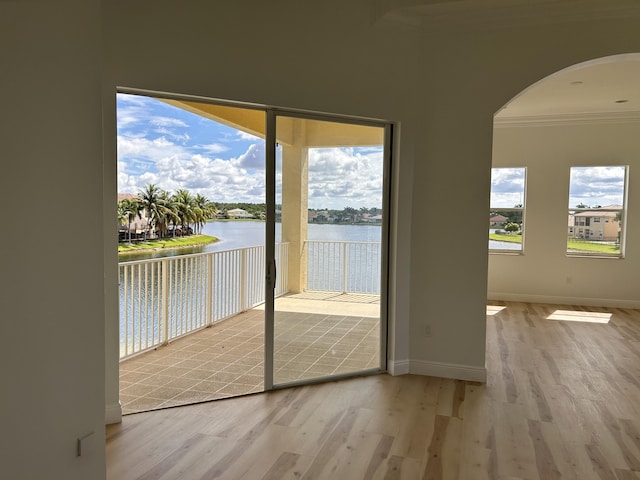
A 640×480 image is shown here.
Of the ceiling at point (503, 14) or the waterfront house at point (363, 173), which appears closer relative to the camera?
the waterfront house at point (363, 173)

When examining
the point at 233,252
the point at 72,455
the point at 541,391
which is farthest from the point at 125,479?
the point at 233,252

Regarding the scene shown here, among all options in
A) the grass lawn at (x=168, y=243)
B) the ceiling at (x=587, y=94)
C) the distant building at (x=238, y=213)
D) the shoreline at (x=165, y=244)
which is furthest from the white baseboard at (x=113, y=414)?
the ceiling at (x=587, y=94)

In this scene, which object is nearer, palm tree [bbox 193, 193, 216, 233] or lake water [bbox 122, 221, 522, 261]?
lake water [bbox 122, 221, 522, 261]

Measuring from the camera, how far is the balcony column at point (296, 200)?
146 inches

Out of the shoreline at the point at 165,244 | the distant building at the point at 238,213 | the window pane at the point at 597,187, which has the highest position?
the window pane at the point at 597,187

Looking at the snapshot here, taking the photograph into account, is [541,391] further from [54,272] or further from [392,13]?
[54,272]

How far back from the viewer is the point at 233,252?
19.2ft

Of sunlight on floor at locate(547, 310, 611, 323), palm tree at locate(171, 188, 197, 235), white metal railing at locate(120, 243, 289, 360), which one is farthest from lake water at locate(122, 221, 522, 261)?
sunlight on floor at locate(547, 310, 611, 323)

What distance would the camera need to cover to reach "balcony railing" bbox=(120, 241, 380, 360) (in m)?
3.94

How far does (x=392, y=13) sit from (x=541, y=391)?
327 cm

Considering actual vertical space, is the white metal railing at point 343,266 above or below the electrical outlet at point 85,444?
above

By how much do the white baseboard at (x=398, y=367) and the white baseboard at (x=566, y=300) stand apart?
4221mm

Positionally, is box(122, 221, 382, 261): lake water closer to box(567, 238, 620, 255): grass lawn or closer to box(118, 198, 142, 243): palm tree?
box(118, 198, 142, 243): palm tree

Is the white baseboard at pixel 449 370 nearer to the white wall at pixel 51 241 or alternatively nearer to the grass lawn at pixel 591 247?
the white wall at pixel 51 241
